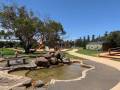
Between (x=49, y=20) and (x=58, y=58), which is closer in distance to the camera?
(x=58, y=58)

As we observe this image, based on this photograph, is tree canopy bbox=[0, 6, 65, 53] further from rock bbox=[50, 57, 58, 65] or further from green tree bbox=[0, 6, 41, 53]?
rock bbox=[50, 57, 58, 65]

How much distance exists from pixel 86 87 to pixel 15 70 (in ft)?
26.1

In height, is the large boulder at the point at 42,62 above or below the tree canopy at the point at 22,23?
below

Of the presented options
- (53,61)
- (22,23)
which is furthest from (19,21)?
(53,61)

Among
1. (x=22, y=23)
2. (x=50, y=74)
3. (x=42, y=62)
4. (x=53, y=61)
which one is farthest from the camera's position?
(x=22, y=23)

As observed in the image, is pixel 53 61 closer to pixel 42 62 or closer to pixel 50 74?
pixel 42 62

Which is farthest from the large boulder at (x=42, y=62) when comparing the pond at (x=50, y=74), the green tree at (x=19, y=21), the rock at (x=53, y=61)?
the green tree at (x=19, y=21)

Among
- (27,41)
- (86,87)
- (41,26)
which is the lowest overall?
(86,87)

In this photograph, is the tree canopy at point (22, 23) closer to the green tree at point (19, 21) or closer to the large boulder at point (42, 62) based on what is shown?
the green tree at point (19, 21)

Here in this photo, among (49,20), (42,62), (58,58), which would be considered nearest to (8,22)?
(49,20)

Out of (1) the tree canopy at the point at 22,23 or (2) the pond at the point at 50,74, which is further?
(1) the tree canopy at the point at 22,23

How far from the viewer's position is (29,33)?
4200cm

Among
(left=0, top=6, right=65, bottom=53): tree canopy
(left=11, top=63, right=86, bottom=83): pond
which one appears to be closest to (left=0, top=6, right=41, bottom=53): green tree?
(left=0, top=6, right=65, bottom=53): tree canopy

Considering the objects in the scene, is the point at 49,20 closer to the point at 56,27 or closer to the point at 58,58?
the point at 56,27
